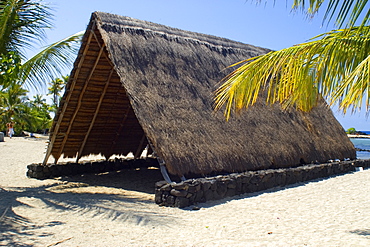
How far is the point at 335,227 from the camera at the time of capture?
480cm

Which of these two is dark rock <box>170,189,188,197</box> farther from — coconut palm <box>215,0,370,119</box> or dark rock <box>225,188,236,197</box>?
coconut palm <box>215,0,370,119</box>

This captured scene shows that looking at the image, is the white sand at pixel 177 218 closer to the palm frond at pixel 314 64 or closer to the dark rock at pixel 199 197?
the dark rock at pixel 199 197

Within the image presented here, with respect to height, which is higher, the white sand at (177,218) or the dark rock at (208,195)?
the dark rock at (208,195)

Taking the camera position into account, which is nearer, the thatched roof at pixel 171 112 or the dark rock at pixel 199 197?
the dark rock at pixel 199 197

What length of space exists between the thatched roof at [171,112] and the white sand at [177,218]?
98 cm

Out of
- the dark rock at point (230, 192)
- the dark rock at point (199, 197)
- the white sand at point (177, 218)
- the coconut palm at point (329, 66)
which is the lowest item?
the white sand at point (177, 218)

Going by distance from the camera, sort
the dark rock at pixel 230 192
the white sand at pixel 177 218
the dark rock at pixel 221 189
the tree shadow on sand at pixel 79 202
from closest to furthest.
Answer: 1. the white sand at pixel 177 218
2. the tree shadow on sand at pixel 79 202
3. the dark rock at pixel 221 189
4. the dark rock at pixel 230 192

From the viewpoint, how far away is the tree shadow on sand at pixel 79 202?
443cm

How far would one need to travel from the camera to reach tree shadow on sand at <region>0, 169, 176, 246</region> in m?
4.43

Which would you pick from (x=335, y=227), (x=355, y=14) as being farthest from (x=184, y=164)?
(x=355, y=14)

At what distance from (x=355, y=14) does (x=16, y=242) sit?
394 cm

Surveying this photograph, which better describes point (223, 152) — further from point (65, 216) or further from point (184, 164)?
point (65, 216)

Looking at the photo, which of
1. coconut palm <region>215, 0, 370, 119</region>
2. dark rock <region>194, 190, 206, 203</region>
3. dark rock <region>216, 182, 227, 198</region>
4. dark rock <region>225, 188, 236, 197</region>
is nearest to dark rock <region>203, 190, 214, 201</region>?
dark rock <region>194, 190, 206, 203</region>

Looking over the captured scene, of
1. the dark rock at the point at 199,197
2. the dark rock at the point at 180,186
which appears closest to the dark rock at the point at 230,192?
the dark rock at the point at 199,197
